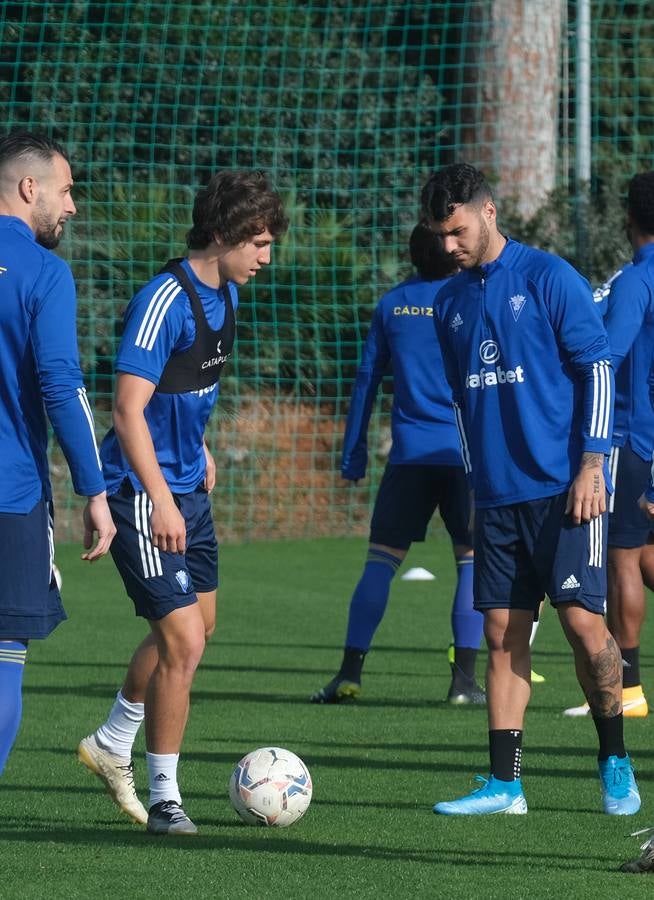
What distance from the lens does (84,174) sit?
15.9m

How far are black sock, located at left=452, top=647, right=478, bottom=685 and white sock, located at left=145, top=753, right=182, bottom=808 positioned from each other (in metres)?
2.83

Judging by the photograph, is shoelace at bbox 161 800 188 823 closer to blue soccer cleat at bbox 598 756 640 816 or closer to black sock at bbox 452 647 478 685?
blue soccer cleat at bbox 598 756 640 816

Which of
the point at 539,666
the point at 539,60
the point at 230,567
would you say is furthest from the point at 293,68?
the point at 539,666

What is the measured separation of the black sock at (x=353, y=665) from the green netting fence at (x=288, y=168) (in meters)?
7.56

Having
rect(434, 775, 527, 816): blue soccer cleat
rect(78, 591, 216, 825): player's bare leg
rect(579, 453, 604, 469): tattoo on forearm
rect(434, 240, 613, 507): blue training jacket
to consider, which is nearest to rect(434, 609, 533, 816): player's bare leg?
rect(434, 775, 527, 816): blue soccer cleat

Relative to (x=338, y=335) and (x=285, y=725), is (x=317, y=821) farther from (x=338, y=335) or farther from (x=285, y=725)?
(x=338, y=335)

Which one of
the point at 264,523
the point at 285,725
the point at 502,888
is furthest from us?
the point at 264,523

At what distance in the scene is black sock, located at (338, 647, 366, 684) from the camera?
7.79 meters

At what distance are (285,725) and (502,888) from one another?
2.77m

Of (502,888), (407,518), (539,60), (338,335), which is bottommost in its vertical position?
(502,888)

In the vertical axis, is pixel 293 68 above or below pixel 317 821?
above

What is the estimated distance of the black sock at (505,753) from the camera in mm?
5344

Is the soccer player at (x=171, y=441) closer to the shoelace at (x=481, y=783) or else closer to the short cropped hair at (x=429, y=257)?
the shoelace at (x=481, y=783)

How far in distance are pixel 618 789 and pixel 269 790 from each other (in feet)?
3.56
